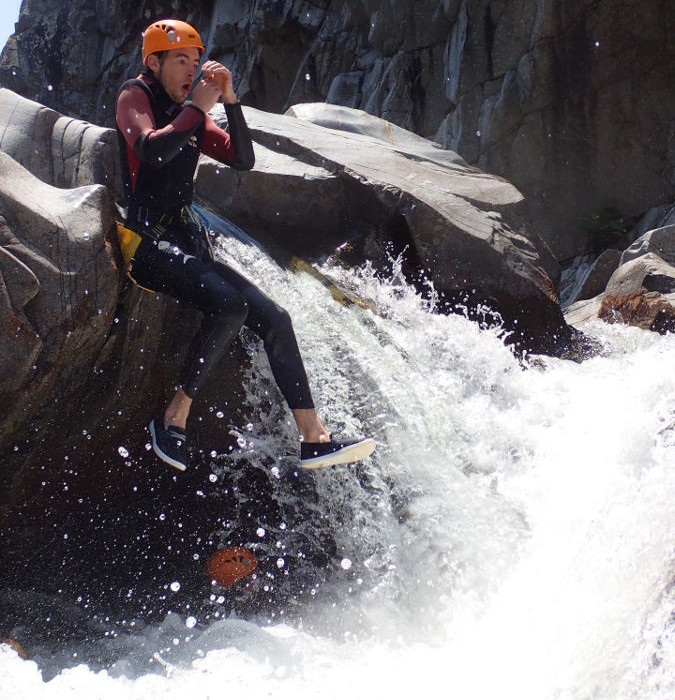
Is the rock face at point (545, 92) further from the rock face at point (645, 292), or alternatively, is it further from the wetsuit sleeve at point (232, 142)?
the wetsuit sleeve at point (232, 142)

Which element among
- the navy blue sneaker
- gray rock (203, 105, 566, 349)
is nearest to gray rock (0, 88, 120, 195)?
the navy blue sneaker

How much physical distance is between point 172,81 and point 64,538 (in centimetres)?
225

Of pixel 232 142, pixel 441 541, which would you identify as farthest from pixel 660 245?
pixel 232 142

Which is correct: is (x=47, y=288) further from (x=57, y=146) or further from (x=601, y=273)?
(x=601, y=273)

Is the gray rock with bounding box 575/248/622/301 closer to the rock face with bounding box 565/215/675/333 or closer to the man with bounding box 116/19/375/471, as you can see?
the rock face with bounding box 565/215/675/333

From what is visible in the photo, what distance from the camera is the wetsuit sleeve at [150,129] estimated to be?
3.31 metres

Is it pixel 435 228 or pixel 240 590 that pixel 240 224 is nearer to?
pixel 435 228

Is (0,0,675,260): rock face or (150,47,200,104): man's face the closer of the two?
(150,47,200,104): man's face

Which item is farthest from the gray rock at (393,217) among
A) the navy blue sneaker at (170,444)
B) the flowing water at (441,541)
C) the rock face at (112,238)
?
the navy blue sneaker at (170,444)

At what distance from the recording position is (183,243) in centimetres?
363

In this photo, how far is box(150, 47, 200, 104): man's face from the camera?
3.62 metres

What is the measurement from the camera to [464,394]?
5.30 m

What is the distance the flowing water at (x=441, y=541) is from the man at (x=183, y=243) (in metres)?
0.81

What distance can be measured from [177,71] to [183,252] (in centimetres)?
84
